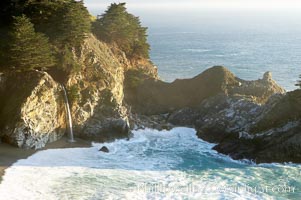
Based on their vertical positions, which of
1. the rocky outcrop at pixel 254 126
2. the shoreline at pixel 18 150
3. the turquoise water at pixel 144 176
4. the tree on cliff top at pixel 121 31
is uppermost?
the tree on cliff top at pixel 121 31

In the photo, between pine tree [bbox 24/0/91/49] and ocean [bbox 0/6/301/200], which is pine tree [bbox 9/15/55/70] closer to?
pine tree [bbox 24/0/91/49]

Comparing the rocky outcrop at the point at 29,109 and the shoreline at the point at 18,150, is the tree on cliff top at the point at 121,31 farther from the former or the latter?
the shoreline at the point at 18,150

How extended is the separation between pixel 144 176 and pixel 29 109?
1396 centimetres

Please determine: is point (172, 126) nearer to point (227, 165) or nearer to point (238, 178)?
point (227, 165)

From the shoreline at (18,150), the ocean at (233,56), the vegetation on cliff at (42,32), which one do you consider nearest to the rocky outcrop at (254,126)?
the shoreline at (18,150)

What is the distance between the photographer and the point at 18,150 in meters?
39.4

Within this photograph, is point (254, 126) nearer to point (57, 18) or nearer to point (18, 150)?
point (57, 18)

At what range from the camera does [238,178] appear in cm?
3594

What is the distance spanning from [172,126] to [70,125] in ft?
47.3

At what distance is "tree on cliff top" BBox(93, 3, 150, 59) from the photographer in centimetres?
5984

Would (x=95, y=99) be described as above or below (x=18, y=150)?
above

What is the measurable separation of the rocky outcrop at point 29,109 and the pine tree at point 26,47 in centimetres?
166

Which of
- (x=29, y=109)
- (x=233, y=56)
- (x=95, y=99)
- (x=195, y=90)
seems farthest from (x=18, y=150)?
(x=233, y=56)

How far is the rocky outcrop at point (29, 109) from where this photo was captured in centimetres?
4000
